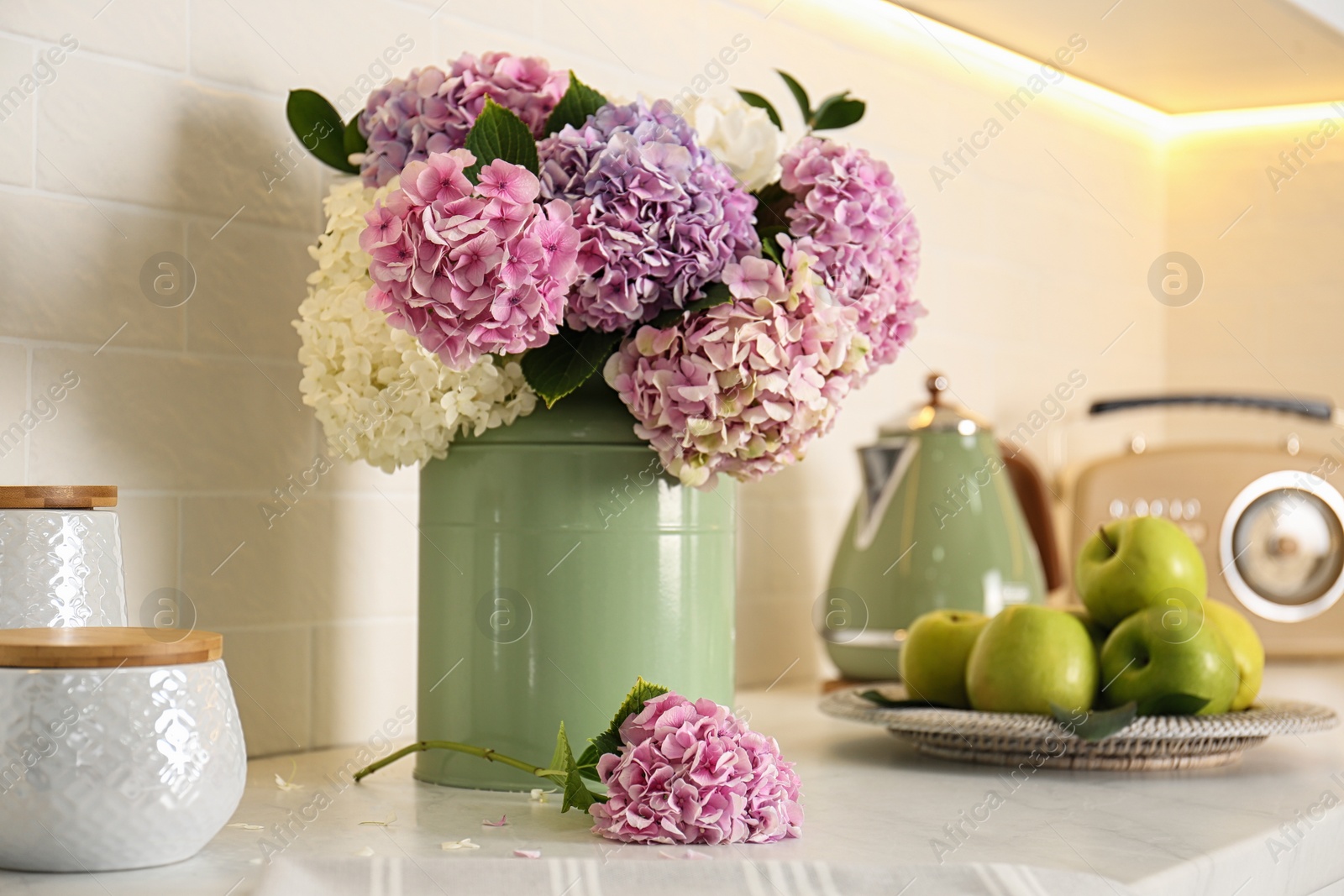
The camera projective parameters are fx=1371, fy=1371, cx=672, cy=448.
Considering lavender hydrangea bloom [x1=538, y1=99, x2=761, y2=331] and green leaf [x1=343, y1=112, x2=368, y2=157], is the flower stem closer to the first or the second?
lavender hydrangea bloom [x1=538, y1=99, x2=761, y2=331]

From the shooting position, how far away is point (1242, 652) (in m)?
0.92

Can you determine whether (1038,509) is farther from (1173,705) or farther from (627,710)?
(627,710)

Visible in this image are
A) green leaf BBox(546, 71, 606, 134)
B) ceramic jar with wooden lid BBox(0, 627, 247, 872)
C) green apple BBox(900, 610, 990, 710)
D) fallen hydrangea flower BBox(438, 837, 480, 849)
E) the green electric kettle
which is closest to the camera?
ceramic jar with wooden lid BBox(0, 627, 247, 872)

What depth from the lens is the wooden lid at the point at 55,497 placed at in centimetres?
65

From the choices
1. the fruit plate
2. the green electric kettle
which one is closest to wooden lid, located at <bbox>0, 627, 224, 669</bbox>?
the fruit plate

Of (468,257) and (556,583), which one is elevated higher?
(468,257)

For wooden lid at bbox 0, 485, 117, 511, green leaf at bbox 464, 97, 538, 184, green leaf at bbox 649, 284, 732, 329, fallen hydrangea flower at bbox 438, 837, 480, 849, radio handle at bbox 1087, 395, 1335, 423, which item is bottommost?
fallen hydrangea flower at bbox 438, 837, 480, 849

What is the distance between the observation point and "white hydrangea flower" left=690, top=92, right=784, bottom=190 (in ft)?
2.54

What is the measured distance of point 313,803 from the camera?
0.74 meters

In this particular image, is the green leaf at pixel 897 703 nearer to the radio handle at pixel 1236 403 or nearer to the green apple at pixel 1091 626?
the green apple at pixel 1091 626

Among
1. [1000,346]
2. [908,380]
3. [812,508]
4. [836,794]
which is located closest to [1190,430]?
[1000,346]

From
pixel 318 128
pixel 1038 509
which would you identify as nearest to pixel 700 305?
pixel 318 128

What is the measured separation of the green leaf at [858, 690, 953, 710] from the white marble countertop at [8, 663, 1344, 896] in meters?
0.03

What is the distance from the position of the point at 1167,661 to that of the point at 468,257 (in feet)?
1.68
